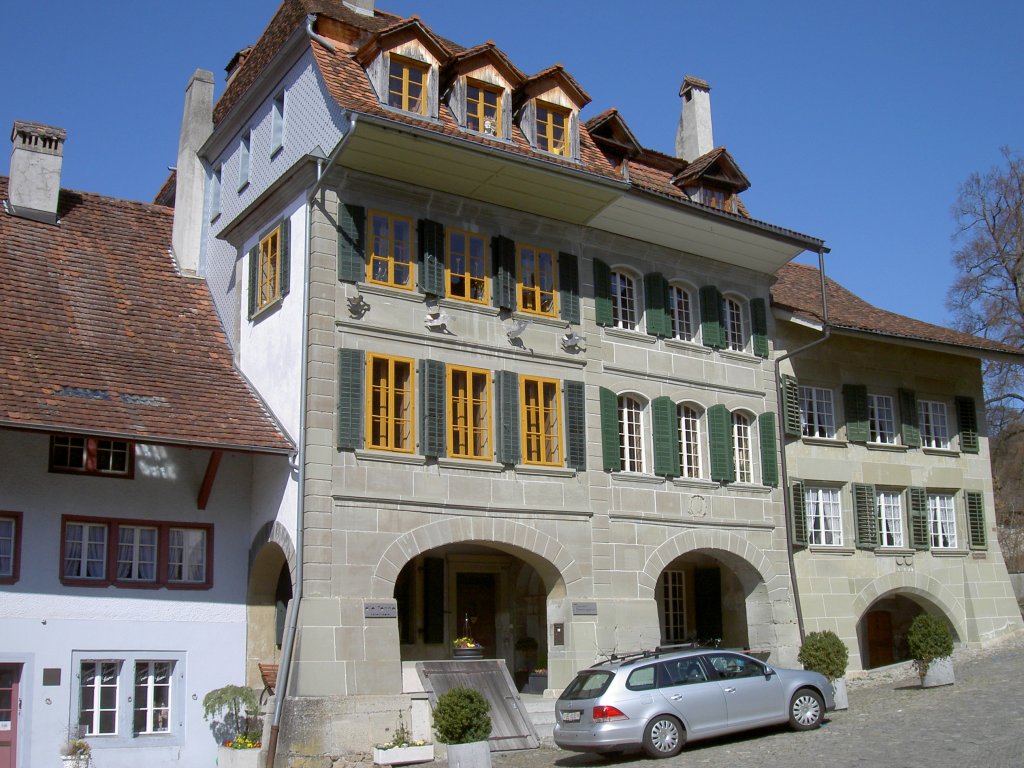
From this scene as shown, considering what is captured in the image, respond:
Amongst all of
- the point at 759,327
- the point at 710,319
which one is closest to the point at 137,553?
the point at 710,319

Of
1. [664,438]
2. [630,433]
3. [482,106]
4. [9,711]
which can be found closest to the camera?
[9,711]

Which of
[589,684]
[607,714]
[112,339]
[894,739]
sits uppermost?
[112,339]

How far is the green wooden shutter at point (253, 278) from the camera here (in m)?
23.0

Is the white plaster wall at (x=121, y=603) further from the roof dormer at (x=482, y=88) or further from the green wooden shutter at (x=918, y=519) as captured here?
the green wooden shutter at (x=918, y=519)

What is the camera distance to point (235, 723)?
20.8 metres

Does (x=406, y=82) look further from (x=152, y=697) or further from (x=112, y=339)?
(x=152, y=697)

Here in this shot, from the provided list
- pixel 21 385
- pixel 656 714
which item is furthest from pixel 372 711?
pixel 21 385

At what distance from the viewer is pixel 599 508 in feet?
76.9

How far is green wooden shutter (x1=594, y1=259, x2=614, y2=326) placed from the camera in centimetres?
2448

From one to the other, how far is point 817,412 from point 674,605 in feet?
18.3

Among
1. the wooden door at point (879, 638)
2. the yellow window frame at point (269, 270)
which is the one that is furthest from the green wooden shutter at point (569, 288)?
the wooden door at point (879, 638)

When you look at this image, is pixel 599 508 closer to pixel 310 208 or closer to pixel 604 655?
pixel 604 655

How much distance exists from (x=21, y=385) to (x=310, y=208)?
18.2 ft

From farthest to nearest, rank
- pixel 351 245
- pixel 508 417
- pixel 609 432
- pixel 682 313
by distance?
pixel 682 313 < pixel 609 432 < pixel 508 417 < pixel 351 245
